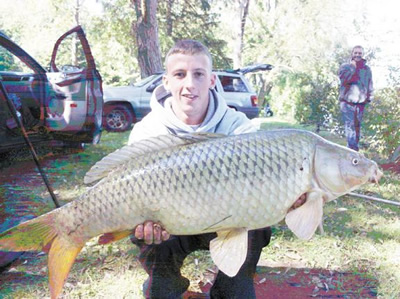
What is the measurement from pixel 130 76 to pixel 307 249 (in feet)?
2.77

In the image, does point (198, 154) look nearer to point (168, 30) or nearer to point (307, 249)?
point (168, 30)

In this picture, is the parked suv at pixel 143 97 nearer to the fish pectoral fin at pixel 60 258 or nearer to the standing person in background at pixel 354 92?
the standing person in background at pixel 354 92

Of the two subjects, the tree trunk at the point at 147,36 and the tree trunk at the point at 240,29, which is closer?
the tree trunk at the point at 147,36

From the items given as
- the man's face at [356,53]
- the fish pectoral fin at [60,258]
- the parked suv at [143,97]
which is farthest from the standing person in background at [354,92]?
the fish pectoral fin at [60,258]

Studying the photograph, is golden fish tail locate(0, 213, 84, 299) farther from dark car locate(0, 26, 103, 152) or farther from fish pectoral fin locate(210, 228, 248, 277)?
dark car locate(0, 26, 103, 152)

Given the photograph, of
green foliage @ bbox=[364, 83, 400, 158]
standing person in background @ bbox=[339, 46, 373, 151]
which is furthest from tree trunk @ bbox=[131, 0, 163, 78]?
green foliage @ bbox=[364, 83, 400, 158]

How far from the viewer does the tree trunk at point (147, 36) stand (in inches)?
45.2

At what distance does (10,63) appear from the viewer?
0.98m

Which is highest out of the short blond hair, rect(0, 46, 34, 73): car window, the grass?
the short blond hair

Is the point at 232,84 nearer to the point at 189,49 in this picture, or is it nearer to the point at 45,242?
the point at 189,49

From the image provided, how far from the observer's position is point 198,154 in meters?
0.67

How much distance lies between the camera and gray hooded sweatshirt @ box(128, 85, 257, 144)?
877 mm

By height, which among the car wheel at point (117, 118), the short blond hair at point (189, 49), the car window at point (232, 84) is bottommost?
the car wheel at point (117, 118)

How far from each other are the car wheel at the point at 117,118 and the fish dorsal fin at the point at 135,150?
1.56 ft
